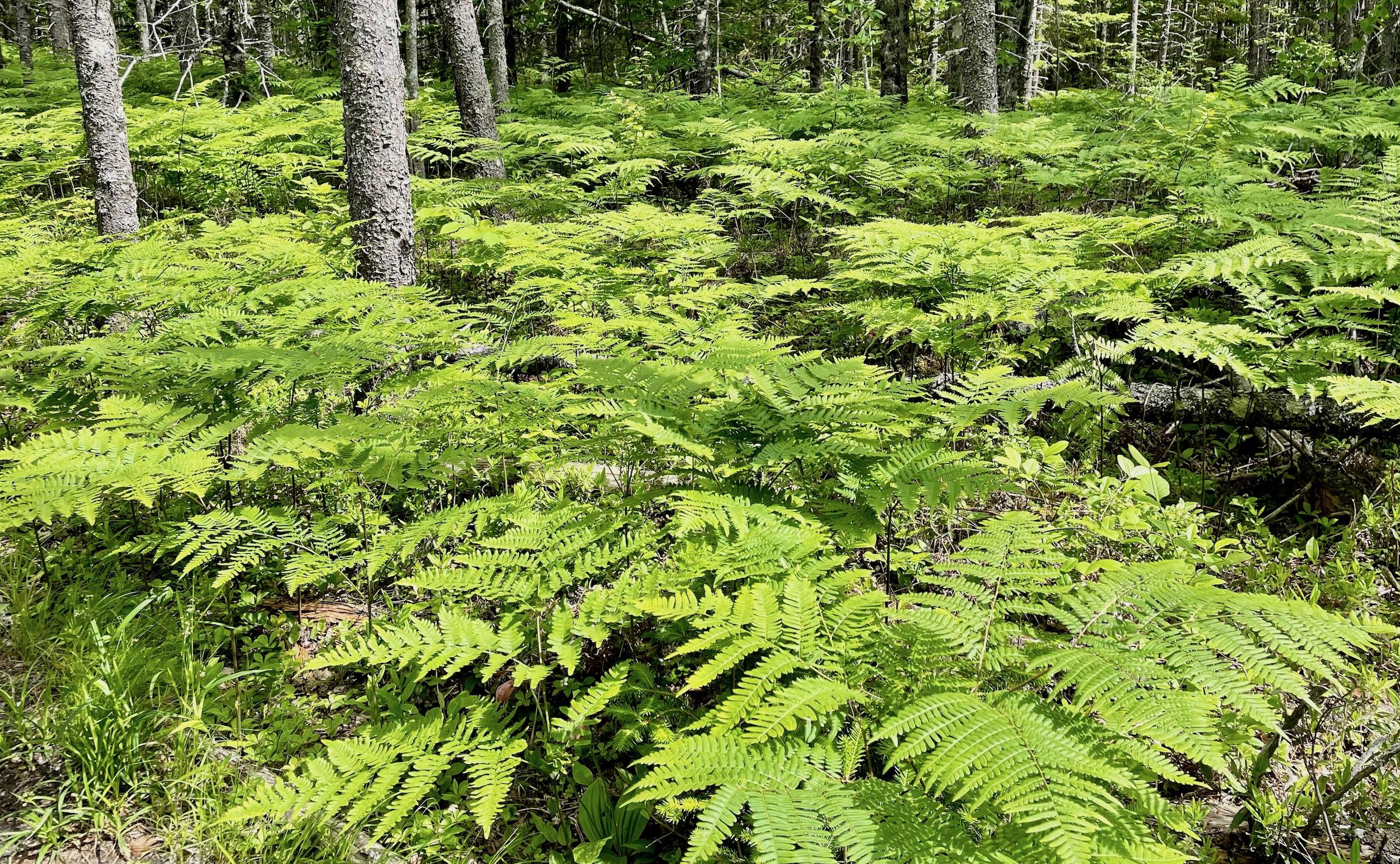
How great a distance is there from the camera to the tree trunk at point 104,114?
6.32 metres

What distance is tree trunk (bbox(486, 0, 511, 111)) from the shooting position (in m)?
10.5

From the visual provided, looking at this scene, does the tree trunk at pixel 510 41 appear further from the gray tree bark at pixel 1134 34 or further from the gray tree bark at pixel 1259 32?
the gray tree bark at pixel 1259 32

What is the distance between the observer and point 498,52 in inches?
443

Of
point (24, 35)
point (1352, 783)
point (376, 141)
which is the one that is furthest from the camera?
point (24, 35)

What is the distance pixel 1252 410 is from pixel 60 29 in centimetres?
2566

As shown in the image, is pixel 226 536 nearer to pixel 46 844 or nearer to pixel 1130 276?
pixel 46 844

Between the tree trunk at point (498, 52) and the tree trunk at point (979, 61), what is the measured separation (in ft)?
20.4

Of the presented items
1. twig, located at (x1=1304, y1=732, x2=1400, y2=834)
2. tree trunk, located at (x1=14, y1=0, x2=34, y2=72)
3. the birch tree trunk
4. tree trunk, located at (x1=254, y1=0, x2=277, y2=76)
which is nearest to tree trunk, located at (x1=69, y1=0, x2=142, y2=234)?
tree trunk, located at (x1=254, y1=0, x2=277, y2=76)

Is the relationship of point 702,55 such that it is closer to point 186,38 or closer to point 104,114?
point 104,114

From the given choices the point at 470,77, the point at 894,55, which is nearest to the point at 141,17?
the point at 470,77

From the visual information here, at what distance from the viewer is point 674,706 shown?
2.34 metres

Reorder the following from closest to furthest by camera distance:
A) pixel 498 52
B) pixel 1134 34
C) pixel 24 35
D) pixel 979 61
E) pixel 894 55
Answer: pixel 979 61 < pixel 894 55 < pixel 498 52 < pixel 24 35 < pixel 1134 34

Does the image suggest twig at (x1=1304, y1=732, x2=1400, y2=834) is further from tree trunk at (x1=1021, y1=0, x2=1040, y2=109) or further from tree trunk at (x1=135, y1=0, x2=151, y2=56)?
tree trunk at (x1=135, y1=0, x2=151, y2=56)

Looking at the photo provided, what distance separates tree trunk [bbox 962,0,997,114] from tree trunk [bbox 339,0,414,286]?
20.1 feet
